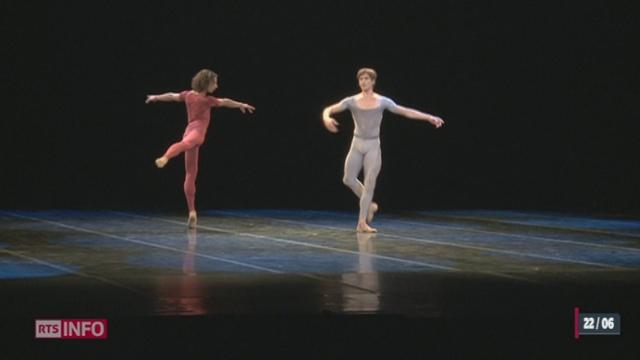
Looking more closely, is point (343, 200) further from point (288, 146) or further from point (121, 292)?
point (121, 292)

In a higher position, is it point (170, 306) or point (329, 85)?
point (329, 85)

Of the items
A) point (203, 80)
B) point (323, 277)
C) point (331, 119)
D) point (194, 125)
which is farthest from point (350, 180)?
point (323, 277)

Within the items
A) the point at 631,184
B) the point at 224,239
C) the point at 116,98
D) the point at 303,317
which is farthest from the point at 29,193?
the point at 303,317

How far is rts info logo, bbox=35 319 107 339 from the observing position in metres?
7.49

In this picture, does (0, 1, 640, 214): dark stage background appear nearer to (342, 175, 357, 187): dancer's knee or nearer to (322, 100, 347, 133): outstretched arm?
(342, 175, 357, 187): dancer's knee

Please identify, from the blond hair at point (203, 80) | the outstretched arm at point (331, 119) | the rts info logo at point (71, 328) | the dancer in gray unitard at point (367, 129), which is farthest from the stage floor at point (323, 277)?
the blond hair at point (203, 80)

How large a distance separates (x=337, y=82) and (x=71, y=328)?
562 inches

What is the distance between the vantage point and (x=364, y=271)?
441 inches

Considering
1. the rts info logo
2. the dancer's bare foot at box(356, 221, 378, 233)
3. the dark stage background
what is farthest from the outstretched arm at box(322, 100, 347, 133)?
the rts info logo

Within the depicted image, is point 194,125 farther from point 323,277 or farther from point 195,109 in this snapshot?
point 323,277

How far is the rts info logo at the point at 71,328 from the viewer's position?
7492 millimetres

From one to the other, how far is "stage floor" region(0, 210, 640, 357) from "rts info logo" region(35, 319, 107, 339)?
3.0 inches

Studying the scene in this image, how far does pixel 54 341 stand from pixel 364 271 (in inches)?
170

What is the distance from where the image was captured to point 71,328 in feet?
25.4
